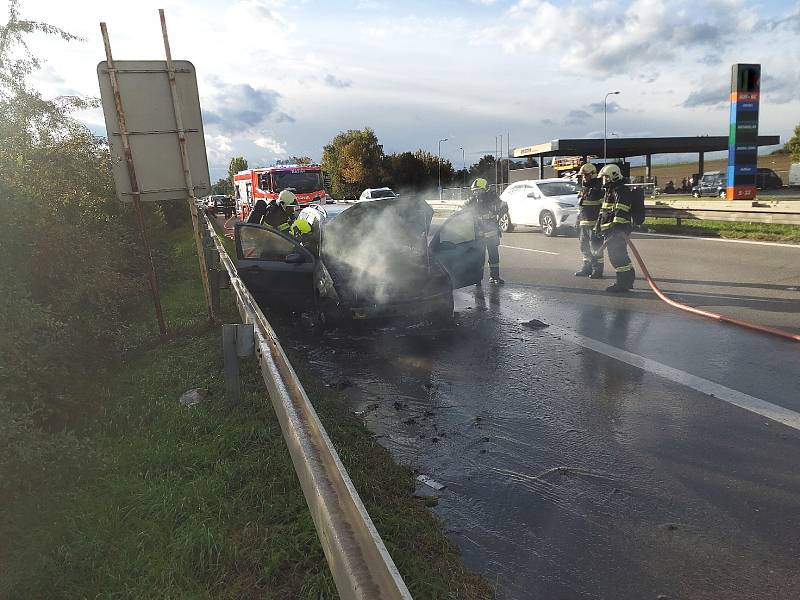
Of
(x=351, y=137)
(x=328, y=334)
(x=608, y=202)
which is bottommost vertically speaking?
(x=328, y=334)

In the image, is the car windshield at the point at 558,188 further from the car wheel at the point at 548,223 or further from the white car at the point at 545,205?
the car wheel at the point at 548,223

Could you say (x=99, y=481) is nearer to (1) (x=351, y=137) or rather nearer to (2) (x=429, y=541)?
(2) (x=429, y=541)

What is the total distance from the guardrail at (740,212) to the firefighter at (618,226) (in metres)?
7.11

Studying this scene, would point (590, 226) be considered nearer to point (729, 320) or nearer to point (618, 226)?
point (618, 226)

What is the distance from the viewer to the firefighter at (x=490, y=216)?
10242 millimetres

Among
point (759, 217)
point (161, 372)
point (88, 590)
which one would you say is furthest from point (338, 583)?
point (759, 217)

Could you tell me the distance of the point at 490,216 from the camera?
10.5 meters

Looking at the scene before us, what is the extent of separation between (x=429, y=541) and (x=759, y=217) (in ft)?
50.1

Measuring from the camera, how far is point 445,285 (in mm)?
7379

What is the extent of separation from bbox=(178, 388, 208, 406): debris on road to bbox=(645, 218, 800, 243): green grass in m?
13.1

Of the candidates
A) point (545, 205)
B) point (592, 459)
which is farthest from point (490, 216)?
point (545, 205)

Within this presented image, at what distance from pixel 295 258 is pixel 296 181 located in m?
19.3

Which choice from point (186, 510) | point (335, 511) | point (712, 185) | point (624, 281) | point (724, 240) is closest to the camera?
point (335, 511)

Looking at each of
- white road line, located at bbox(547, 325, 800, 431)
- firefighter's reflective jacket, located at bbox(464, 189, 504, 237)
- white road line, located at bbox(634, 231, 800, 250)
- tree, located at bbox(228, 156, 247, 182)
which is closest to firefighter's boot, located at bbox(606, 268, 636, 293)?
firefighter's reflective jacket, located at bbox(464, 189, 504, 237)
